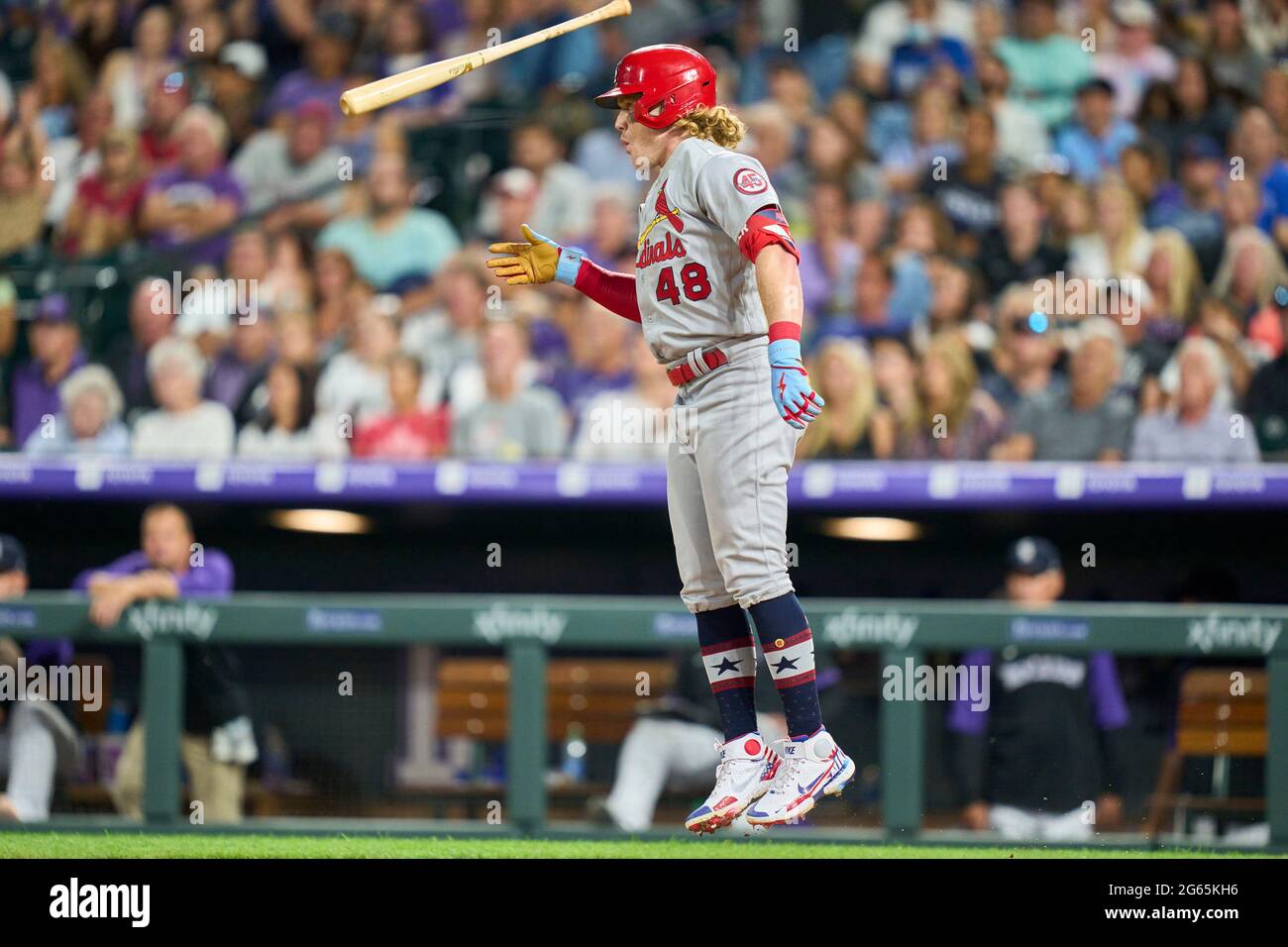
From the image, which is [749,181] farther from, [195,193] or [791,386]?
[195,193]

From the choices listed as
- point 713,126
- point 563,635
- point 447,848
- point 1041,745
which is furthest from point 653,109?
point 1041,745

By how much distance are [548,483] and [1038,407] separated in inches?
85.0

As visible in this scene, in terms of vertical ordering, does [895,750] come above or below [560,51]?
below

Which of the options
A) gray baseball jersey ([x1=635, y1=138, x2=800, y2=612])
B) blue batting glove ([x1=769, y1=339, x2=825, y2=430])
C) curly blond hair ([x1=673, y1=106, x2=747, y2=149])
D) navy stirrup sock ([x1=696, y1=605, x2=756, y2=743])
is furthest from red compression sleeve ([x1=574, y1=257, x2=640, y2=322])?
navy stirrup sock ([x1=696, y1=605, x2=756, y2=743])

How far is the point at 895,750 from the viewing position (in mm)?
5844

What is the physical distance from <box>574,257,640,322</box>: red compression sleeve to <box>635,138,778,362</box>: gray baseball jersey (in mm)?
292

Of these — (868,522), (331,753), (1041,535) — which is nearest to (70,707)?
(331,753)

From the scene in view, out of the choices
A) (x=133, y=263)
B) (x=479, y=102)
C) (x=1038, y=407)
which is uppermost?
(x=479, y=102)

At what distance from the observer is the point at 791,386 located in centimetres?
368

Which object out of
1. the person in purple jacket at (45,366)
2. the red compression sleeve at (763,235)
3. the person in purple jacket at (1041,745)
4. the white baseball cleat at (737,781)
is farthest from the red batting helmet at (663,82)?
the person in purple jacket at (45,366)

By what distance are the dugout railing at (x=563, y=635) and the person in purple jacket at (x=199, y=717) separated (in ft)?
0.13

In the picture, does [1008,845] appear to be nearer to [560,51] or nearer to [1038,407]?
[1038,407]

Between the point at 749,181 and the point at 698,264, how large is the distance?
23cm

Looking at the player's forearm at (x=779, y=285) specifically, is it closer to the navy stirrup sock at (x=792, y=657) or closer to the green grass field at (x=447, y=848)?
the navy stirrup sock at (x=792, y=657)
